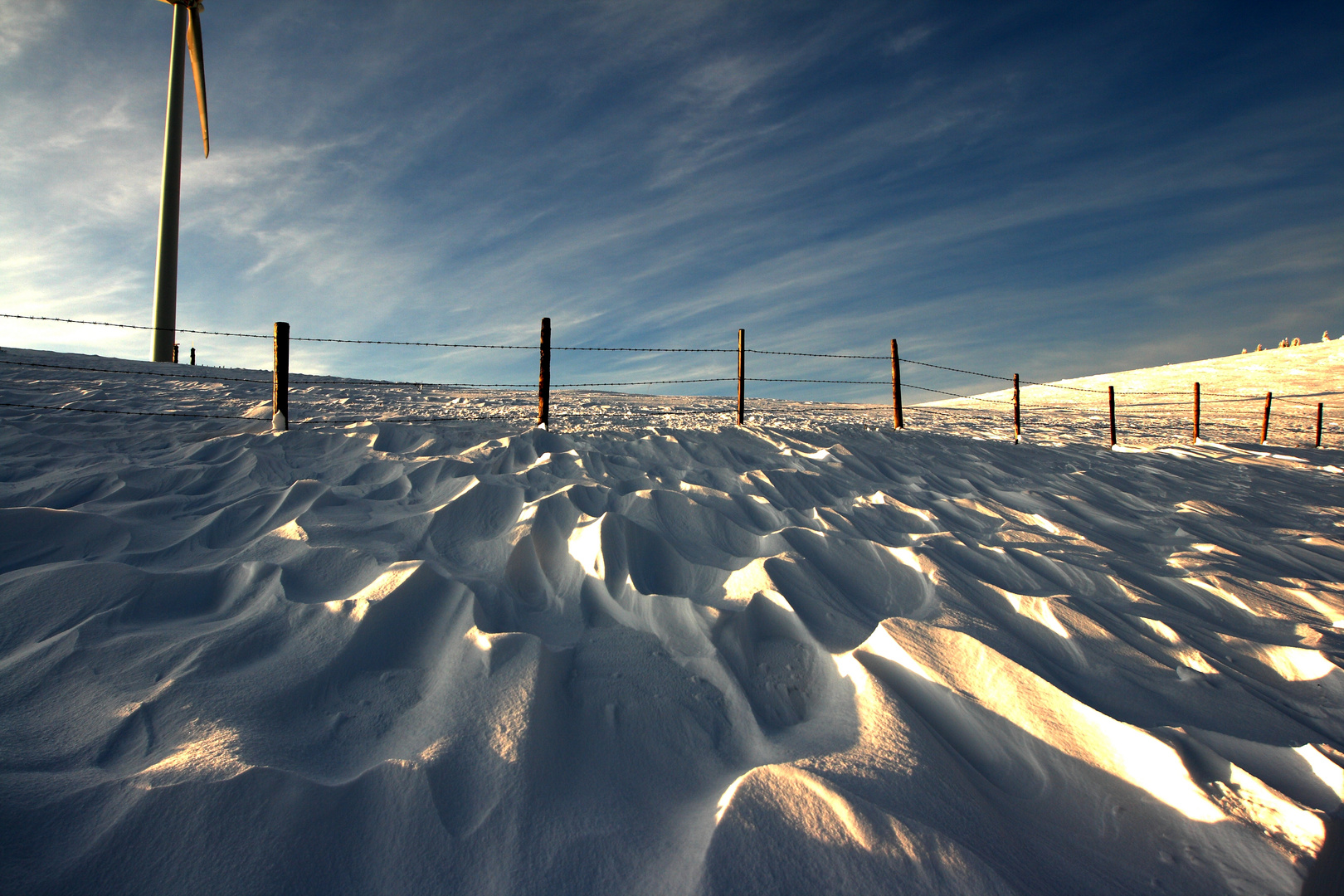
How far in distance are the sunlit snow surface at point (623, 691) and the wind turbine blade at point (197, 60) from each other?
49.6 feet

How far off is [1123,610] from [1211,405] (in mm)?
A: 20061

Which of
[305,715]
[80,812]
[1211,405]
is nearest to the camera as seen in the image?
[80,812]

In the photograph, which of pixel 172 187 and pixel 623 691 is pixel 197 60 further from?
pixel 623 691

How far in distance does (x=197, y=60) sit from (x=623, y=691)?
19.3m

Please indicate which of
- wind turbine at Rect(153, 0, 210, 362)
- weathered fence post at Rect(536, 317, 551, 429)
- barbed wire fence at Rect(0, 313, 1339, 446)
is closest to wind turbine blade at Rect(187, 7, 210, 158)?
wind turbine at Rect(153, 0, 210, 362)

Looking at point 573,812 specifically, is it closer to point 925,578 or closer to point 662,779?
point 662,779

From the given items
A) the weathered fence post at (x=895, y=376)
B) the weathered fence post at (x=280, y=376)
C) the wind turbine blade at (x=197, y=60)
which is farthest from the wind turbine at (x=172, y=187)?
the weathered fence post at (x=895, y=376)

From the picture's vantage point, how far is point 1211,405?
17.1 meters

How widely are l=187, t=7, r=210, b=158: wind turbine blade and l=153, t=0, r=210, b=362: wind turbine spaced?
0.06 feet

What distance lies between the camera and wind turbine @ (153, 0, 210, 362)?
42.4 ft

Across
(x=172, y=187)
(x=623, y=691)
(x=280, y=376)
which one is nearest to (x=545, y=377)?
(x=280, y=376)

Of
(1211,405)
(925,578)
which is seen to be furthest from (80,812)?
(1211,405)

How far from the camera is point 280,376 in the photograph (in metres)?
4.80

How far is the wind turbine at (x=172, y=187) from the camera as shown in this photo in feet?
42.4
